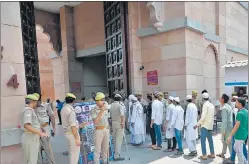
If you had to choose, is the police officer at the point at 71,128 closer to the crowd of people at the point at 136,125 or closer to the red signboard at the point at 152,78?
the crowd of people at the point at 136,125

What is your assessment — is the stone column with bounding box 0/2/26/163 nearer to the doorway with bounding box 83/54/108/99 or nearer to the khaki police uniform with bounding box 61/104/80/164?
the khaki police uniform with bounding box 61/104/80/164

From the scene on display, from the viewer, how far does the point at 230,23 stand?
12477 mm

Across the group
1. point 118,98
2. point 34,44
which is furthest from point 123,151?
point 34,44

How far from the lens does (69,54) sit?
1233 cm

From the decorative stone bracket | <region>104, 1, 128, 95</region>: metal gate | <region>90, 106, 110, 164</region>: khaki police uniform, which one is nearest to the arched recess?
the decorative stone bracket

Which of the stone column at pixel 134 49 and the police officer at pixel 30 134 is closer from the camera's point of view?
the police officer at pixel 30 134

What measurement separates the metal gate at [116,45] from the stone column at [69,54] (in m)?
2.75

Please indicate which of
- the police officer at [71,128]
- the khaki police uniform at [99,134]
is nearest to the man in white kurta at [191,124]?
the khaki police uniform at [99,134]

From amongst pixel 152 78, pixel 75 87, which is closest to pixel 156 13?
pixel 152 78

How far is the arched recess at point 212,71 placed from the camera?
941 cm

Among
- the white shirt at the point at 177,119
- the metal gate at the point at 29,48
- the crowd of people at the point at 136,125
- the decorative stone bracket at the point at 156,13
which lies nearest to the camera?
the crowd of people at the point at 136,125

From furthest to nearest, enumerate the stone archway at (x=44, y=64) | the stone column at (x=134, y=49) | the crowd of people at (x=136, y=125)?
1. the stone archway at (x=44, y=64)
2. the stone column at (x=134, y=49)
3. the crowd of people at (x=136, y=125)

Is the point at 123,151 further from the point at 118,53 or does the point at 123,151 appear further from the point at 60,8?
the point at 60,8

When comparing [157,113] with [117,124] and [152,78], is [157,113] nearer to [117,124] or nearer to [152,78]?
[117,124]
